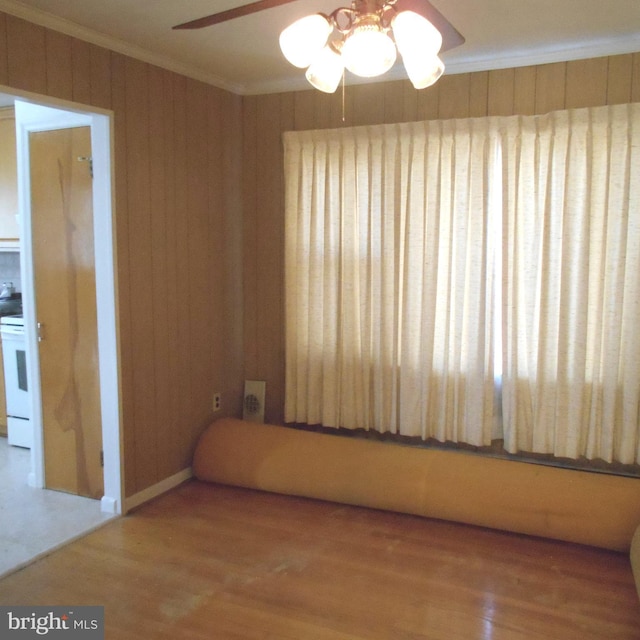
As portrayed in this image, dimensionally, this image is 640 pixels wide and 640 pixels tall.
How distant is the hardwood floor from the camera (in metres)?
2.42

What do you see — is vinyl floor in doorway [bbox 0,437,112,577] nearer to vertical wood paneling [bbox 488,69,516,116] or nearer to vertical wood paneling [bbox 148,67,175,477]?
vertical wood paneling [bbox 148,67,175,477]

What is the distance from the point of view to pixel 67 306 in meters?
3.60

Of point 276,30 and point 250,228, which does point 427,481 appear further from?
point 276,30

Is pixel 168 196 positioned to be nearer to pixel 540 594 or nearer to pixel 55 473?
pixel 55 473

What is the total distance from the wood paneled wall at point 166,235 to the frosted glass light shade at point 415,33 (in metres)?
1.88

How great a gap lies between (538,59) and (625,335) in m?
1.55

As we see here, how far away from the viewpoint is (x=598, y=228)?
3.20 meters

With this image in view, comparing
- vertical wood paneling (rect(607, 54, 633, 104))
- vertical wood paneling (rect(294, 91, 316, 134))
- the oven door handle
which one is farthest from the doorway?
vertical wood paneling (rect(607, 54, 633, 104))

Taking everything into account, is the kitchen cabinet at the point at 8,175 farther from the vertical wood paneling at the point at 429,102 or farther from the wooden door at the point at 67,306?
the vertical wood paneling at the point at 429,102

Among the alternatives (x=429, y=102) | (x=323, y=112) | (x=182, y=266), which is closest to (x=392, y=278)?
(x=429, y=102)

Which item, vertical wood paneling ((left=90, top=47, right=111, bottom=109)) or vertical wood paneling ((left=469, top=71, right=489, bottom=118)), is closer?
vertical wood paneling ((left=90, top=47, right=111, bottom=109))

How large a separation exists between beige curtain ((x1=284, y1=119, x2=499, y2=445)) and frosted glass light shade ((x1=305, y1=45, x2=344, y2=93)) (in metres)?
1.61

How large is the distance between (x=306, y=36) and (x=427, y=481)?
237cm

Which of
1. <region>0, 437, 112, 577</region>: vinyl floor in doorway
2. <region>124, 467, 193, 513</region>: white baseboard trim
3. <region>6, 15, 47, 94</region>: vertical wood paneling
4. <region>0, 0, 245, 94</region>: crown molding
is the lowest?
<region>0, 437, 112, 577</region>: vinyl floor in doorway
